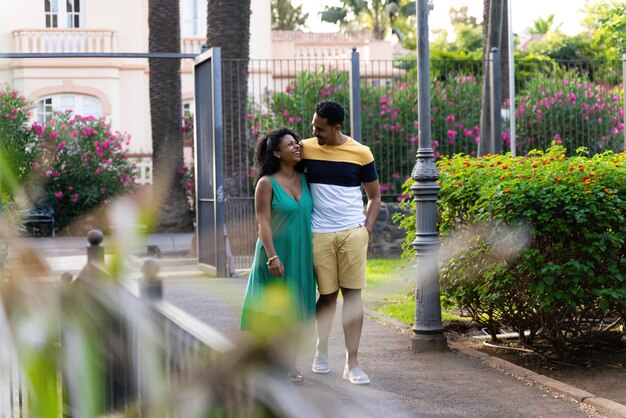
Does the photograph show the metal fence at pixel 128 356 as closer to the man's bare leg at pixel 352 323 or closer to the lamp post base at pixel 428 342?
the man's bare leg at pixel 352 323

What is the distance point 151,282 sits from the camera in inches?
55.9

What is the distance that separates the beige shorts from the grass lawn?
6.45 feet

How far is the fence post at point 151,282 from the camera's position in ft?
4.33

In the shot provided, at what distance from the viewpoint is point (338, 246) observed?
262 inches

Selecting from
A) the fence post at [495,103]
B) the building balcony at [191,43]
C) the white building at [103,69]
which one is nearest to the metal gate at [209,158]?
the fence post at [495,103]

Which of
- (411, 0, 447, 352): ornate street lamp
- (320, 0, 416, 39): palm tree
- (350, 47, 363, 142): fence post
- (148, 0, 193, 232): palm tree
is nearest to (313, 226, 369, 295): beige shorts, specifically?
(411, 0, 447, 352): ornate street lamp

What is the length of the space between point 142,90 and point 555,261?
1032 inches

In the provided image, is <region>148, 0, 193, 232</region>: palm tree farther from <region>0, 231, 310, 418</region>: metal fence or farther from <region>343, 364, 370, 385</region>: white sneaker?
<region>0, 231, 310, 418</region>: metal fence

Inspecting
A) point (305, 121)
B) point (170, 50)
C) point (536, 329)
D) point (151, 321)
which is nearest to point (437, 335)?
point (536, 329)

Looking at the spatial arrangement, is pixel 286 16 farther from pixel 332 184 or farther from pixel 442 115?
pixel 332 184

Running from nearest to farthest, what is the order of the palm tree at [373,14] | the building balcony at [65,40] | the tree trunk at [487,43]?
the tree trunk at [487,43] < the building balcony at [65,40] < the palm tree at [373,14]

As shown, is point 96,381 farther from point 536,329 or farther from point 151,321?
point 536,329

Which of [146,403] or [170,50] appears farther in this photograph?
[170,50]

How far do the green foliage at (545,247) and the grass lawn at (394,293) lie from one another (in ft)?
2.91
